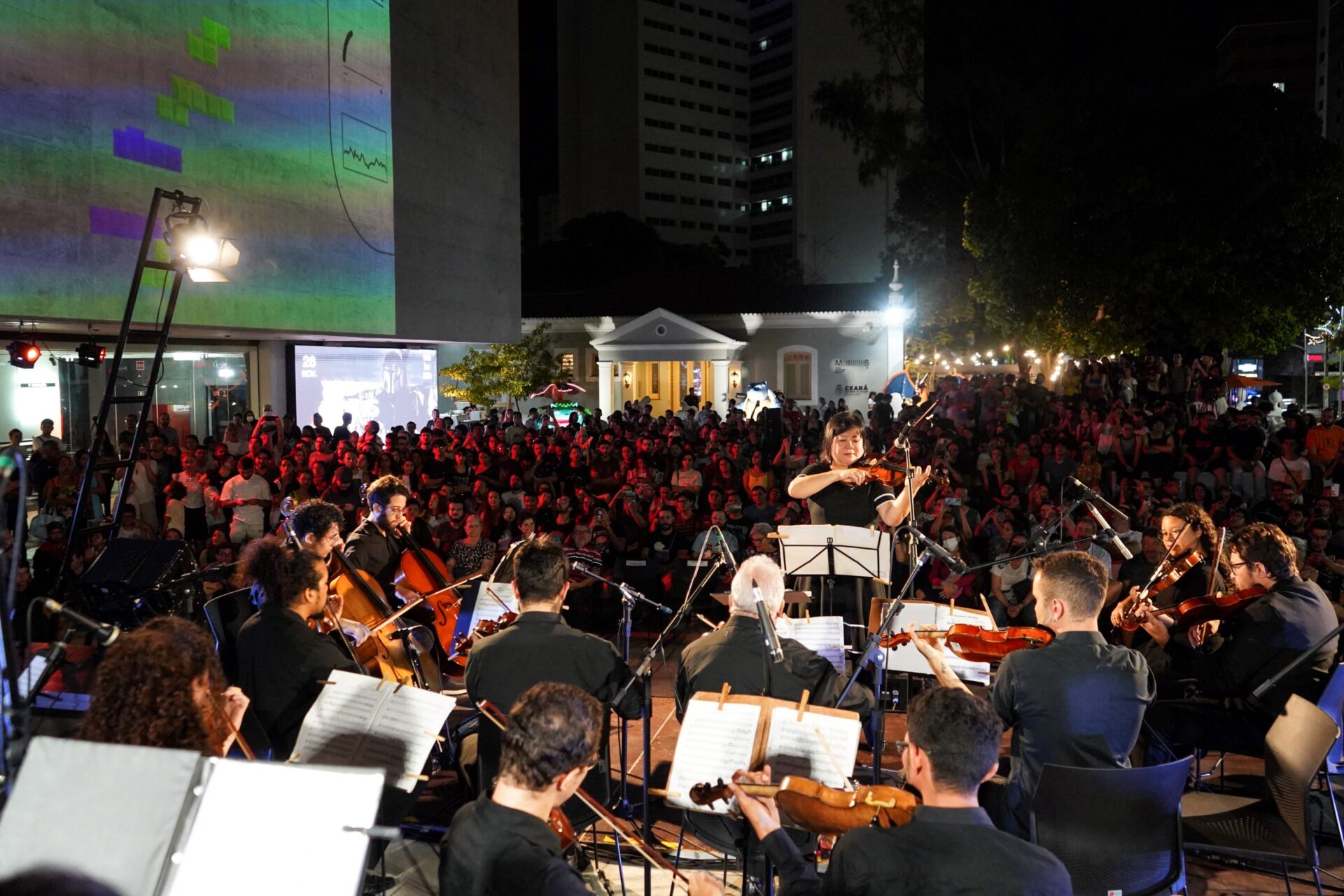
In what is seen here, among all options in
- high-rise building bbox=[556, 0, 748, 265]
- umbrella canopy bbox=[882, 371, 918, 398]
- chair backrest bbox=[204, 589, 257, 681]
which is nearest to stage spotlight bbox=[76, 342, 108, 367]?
chair backrest bbox=[204, 589, 257, 681]

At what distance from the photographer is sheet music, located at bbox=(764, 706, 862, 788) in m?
3.14

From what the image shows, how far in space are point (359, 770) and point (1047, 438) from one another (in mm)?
10318

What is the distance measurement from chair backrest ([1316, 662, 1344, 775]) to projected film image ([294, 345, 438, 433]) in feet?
51.4

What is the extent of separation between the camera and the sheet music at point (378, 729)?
332 centimetres

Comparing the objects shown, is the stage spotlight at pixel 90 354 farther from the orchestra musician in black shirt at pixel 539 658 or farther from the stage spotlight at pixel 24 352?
the orchestra musician in black shirt at pixel 539 658

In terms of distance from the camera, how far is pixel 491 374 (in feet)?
78.5

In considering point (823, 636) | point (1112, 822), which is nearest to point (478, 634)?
point (823, 636)

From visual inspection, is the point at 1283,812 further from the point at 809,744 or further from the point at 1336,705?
the point at 809,744

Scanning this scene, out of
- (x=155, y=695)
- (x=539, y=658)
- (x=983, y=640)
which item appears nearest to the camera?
(x=155, y=695)

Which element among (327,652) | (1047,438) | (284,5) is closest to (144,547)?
(327,652)

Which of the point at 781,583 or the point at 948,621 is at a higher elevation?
the point at 781,583

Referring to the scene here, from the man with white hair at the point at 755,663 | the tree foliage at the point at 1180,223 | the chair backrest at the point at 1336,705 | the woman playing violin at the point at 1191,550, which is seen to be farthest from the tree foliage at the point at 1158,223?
the man with white hair at the point at 755,663

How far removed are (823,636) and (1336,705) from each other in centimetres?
199

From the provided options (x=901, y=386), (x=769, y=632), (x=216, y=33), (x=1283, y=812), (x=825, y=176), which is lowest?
(x=1283, y=812)
